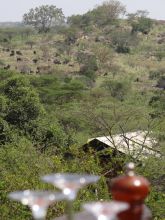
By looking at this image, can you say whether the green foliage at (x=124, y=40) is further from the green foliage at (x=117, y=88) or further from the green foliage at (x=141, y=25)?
the green foliage at (x=117, y=88)

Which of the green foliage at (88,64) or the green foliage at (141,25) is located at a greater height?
the green foliage at (141,25)

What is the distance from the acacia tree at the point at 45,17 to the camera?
7275 centimetres

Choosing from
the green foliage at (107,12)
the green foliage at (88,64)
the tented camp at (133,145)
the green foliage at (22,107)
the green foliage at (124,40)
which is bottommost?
the tented camp at (133,145)

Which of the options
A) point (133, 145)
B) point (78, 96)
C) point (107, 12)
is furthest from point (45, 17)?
point (133, 145)

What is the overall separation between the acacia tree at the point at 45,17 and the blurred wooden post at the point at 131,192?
230ft

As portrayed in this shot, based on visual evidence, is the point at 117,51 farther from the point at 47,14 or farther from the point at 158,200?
the point at 158,200

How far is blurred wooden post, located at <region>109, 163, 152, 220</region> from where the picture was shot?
75.3 inches

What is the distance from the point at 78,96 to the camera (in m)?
25.6

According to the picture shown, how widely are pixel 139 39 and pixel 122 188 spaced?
186 ft

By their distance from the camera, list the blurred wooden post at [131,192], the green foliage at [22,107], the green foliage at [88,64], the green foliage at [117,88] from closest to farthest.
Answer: the blurred wooden post at [131,192]
the green foliage at [22,107]
the green foliage at [117,88]
the green foliage at [88,64]

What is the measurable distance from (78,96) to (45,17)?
49625mm

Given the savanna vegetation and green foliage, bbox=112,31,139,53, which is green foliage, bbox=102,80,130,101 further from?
green foliage, bbox=112,31,139,53

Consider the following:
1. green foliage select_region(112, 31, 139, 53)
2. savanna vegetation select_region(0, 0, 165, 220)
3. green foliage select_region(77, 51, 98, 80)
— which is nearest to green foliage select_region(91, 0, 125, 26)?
savanna vegetation select_region(0, 0, 165, 220)

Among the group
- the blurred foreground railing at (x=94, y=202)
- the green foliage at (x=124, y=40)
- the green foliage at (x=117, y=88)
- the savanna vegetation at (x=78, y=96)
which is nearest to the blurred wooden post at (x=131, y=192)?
the blurred foreground railing at (x=94, y=202)
